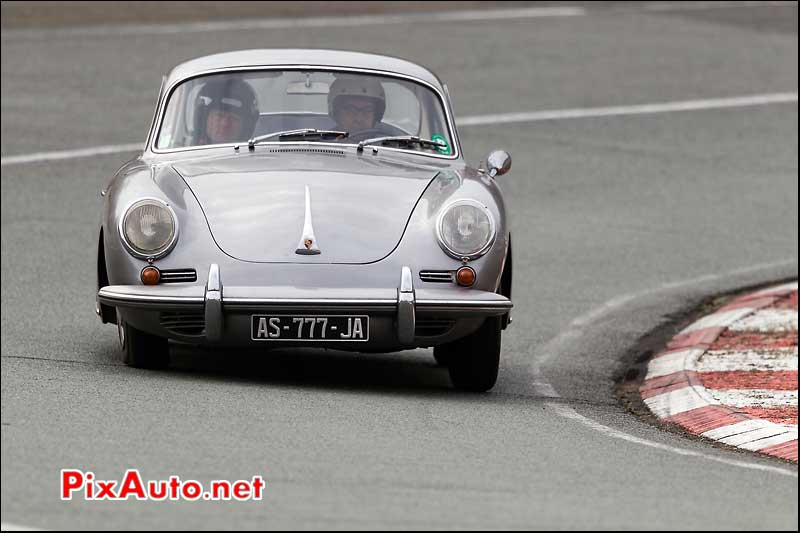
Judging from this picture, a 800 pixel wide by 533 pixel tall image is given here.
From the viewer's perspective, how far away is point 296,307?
637 cm

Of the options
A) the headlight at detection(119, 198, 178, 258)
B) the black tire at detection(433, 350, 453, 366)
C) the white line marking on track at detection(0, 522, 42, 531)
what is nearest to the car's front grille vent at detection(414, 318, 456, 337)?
the headlight at detection(119, 198, 178, 258)

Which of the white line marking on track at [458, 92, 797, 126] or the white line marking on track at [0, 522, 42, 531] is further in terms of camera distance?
the white line marking on track at [458, 92, 797, 126]

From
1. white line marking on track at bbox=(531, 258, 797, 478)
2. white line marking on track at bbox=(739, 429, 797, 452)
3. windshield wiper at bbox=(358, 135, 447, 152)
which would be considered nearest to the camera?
white line marking on track at bbox=(531, 258, 797, 478)

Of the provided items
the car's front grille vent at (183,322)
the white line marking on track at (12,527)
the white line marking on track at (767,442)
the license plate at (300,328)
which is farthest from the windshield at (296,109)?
the white line marking on track at (12,527)

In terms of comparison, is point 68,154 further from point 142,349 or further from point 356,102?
point 142,349

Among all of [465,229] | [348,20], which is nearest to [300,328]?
[465,229]

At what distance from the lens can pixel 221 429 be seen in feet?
18.1

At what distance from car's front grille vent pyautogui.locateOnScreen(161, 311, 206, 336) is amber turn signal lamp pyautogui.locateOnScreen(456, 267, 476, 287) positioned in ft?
3.59

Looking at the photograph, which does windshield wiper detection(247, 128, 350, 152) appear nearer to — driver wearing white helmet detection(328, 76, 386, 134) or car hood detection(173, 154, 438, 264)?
driver wearing white helmet detection(328, 76, 386, 134)

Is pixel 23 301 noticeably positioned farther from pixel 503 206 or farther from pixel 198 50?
pixel 198 50

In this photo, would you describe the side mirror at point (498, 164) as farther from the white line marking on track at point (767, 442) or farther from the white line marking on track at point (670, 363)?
the white line marking on track at point (767, 442)

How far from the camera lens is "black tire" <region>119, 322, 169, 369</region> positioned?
6863 millimetres

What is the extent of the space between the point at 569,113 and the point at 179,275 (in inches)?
410

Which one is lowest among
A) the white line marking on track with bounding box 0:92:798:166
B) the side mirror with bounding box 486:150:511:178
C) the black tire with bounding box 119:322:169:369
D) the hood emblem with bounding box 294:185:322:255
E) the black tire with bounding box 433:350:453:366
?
the black tire with bounding box 433:350:453:366
